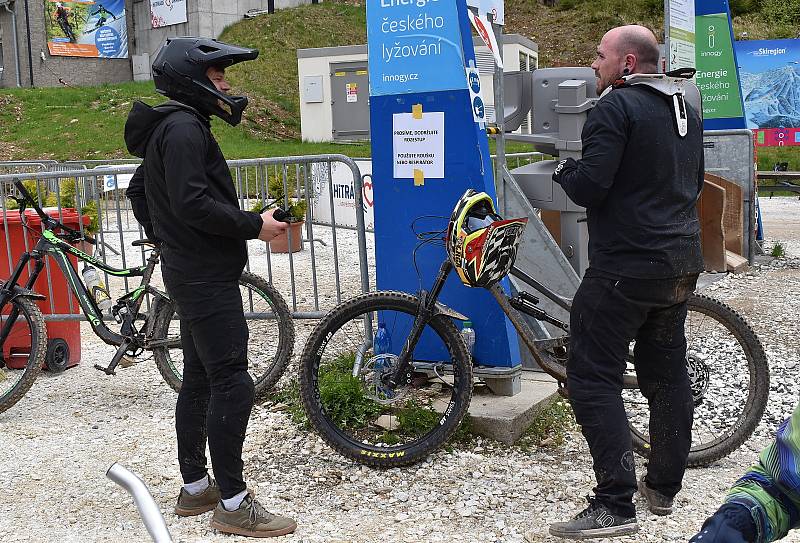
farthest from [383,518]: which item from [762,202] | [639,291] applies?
[762,202]

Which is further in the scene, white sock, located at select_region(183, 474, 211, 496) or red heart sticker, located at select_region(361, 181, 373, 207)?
red heart sticker, located at select_region(361, 181, 373, 207)

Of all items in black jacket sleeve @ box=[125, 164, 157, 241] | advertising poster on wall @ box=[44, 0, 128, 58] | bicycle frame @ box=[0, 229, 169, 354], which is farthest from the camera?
advertising poster on wall @ box=[44, 0, 128, 58]

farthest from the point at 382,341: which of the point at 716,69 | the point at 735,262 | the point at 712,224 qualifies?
the point at 716,69

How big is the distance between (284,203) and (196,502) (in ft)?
11.5

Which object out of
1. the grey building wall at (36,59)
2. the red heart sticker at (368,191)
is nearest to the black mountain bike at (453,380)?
the red heart sticker at (368,191)

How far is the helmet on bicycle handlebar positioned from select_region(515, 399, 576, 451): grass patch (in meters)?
1.00

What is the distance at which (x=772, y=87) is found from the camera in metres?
19.9

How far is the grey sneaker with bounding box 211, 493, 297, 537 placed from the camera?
386 centimetres

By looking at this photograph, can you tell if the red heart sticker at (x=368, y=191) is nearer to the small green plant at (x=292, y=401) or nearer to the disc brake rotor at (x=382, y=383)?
the small green plant at (x=292, y=401)

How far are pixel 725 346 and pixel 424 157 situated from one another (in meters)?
1.86

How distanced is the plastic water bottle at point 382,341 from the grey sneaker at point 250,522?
1.42m

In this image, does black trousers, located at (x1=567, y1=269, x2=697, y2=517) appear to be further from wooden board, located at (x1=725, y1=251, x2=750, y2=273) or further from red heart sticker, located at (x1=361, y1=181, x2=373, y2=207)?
red heart sticker, located at (x1=361, y1=181, x2=373, y2=207)

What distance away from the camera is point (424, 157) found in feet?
16.2

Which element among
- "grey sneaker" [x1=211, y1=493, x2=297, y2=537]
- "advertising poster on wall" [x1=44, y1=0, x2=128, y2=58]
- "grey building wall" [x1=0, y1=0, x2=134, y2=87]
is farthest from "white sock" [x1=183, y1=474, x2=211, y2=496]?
"advertising poster on wall" [x1=44, y1=0, x2=128, y2=58]
